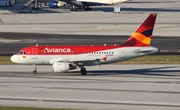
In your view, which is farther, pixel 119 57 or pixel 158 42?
pixel 158 42

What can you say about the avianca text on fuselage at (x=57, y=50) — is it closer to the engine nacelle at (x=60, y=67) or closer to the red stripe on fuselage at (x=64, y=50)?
the red stripe on fuselage at (x=64, y=50)

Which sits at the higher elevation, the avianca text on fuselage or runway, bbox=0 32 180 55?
the avianca text on fuselage

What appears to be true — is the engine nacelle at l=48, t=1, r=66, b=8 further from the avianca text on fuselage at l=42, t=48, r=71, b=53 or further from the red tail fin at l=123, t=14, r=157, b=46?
the red tail fin at l=123, t=14, r=157, b=46

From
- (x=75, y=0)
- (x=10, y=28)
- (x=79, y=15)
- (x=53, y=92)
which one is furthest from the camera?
(x=75, y=0)

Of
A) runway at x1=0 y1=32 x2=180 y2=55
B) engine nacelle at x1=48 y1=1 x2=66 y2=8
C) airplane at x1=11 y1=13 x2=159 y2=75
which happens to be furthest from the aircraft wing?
engine nacelle at x1=48 y1=1 x2=66 y2=8

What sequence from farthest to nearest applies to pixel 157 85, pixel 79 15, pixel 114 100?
1. pixel 79 15
2. pixel 157 85
3. pixel 114 100

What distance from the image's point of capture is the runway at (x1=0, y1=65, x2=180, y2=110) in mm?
34375

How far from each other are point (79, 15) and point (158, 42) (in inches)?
1787

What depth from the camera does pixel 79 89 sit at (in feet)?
132

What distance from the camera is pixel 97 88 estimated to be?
40.5 meters

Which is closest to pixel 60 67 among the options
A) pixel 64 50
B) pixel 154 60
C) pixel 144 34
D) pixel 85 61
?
pixel 64 50

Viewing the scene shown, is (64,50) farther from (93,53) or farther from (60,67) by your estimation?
(93,53)

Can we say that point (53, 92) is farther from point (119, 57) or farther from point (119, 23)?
point (119, 23)

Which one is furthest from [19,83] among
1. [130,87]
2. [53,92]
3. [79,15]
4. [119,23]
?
[79,15]
